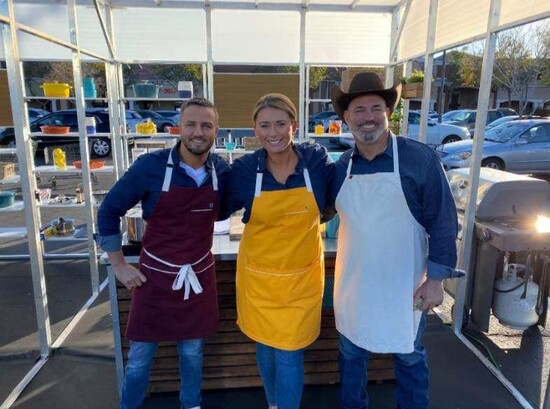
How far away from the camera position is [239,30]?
196 inches

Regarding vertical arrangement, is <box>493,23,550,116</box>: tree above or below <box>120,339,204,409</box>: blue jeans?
above

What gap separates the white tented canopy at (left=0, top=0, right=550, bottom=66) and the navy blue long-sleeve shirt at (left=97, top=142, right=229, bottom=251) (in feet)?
10.7

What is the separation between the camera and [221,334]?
98.0 inches

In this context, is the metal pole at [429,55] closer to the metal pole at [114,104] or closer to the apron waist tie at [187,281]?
the apron waist tie at [187,281]

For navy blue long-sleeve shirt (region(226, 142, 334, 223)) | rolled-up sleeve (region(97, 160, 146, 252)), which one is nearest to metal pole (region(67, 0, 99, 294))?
rolled-up sleeve (region(97, 160, 146, 252))

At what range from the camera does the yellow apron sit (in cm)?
188

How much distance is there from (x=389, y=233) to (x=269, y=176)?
0.60 meters

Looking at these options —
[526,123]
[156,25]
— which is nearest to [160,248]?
[156,25]

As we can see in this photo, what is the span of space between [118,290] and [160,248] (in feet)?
1.95

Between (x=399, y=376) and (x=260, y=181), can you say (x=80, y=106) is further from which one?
(x=399, y=376)

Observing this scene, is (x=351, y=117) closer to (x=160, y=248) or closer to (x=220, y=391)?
(x=160, y=248)

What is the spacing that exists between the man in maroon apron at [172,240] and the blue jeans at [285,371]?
0.31 meters

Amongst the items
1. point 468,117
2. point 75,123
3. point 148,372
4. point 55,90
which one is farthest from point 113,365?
point 468,117

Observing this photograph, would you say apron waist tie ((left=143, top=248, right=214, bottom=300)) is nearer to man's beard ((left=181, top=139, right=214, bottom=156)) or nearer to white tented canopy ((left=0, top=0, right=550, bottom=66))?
man's beard ((left=181, top=139, right=214, bottom=156))
